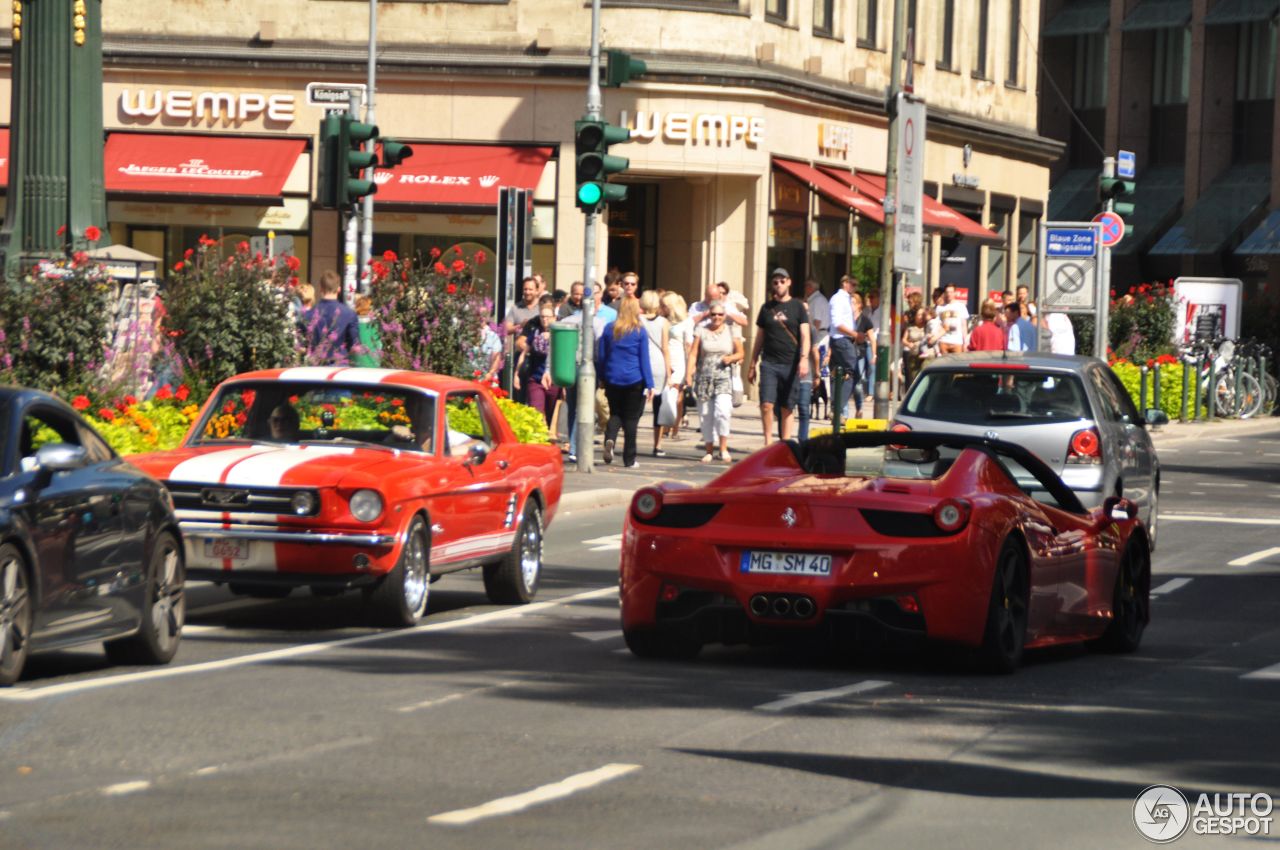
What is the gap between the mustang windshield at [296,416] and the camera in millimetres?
13703

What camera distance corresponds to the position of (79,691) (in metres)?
10.1

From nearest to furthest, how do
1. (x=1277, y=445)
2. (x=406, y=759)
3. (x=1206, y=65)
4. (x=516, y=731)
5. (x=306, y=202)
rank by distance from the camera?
(x=406, y=759) < (x=516, y=731) < (x=1277, y=445) < (x=306, y=202) < (x=1206, y=65)

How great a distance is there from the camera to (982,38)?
164ft

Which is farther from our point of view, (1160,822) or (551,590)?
(551,590)

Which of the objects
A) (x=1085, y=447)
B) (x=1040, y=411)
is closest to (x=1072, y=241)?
(x=1040, y=411)

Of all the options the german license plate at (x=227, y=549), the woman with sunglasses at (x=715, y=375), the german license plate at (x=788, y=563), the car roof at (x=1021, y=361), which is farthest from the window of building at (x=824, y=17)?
the german license plate at (x=788, y=563)

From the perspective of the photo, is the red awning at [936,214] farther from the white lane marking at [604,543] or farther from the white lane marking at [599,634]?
the white lane marking at [599,634]

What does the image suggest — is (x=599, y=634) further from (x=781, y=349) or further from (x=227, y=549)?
(x=781, y=349)

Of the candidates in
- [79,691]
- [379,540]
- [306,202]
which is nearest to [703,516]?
[379,540]

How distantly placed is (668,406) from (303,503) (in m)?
15.4

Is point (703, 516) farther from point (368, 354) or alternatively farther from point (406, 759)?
point (368, 354)

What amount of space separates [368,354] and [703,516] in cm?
1099

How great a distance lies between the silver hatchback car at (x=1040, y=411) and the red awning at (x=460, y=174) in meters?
19.9

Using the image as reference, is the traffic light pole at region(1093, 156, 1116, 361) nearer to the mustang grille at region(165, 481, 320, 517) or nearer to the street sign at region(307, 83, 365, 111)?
the street sign at region(307, 83, 365, 111)
